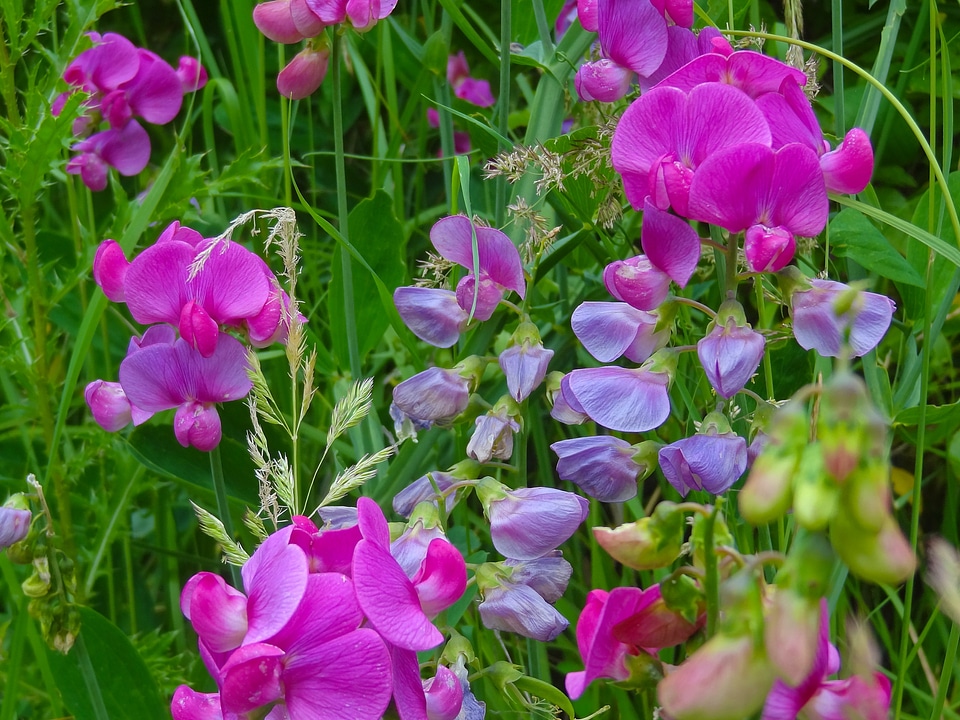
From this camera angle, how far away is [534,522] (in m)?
0.66

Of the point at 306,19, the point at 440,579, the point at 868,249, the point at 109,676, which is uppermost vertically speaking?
the point at 306,19

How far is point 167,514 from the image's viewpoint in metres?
1.25

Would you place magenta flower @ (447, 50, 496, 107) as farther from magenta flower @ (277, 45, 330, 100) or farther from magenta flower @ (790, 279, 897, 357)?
magenta flower @ (790, 279, 897, 357)

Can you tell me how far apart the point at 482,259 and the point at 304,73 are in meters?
0.26

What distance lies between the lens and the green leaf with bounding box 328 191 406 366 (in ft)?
3.46

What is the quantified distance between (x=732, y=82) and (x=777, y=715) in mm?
470

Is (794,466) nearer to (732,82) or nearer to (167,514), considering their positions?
(732,82)

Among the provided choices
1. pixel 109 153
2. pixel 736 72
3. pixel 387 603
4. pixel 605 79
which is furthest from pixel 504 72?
pixel 109 153

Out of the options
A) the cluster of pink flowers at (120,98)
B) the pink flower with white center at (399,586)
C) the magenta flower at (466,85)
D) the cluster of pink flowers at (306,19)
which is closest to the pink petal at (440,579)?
the pink flower with white center at (399,586)

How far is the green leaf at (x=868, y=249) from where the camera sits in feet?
3.11

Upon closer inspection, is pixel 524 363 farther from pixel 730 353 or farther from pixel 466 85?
pixel 466 85

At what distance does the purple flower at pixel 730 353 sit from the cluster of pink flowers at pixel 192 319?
0.31 metres

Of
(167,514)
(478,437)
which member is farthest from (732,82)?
(167,514)

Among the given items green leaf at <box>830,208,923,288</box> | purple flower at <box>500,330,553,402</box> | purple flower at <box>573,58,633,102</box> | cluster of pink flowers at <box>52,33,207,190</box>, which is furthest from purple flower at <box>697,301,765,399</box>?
cluster of pink flowers at <box>52,33,207,190</box>
